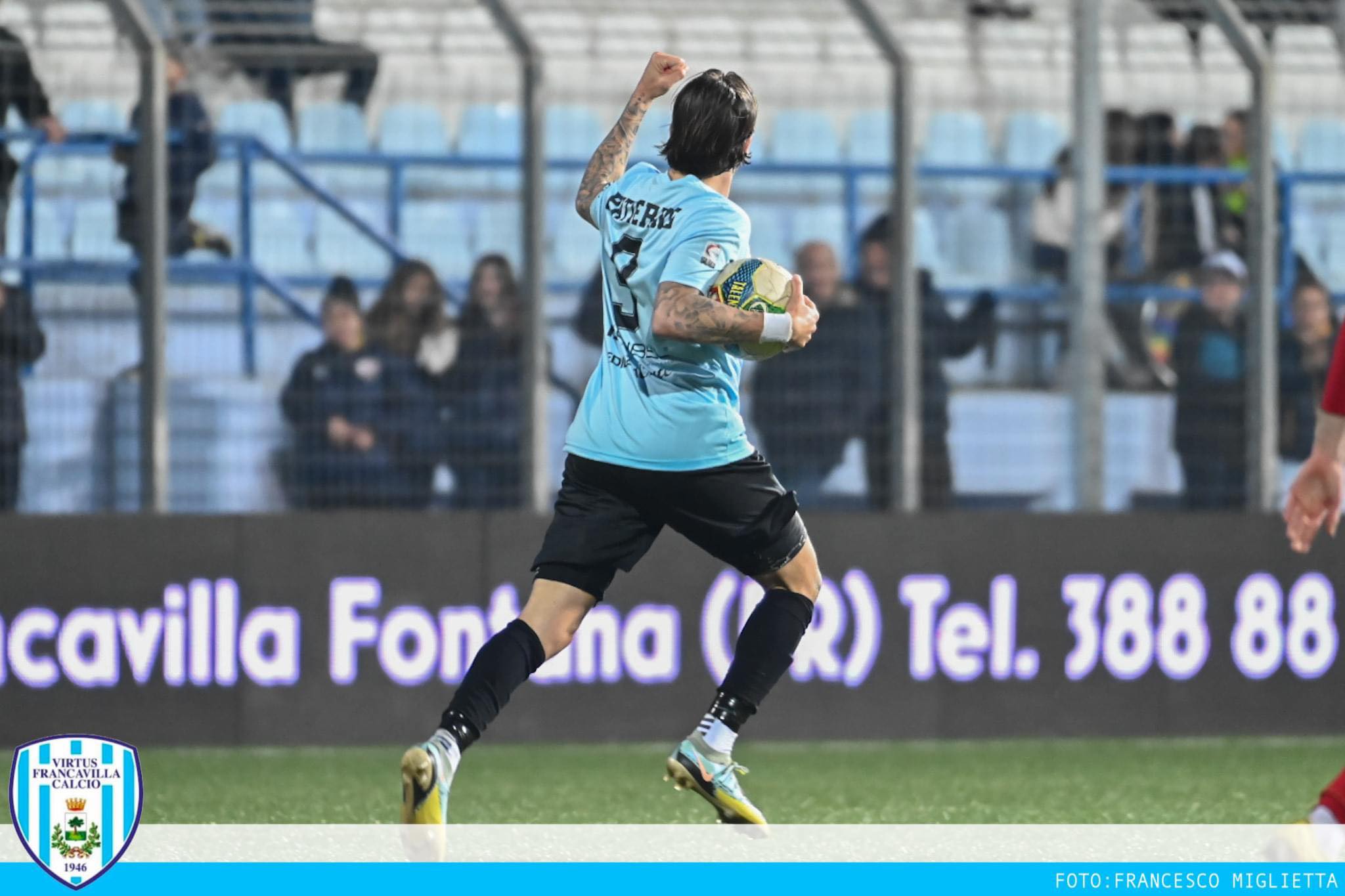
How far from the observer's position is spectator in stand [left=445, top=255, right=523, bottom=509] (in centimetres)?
874

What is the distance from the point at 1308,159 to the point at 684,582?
3351 millimetres

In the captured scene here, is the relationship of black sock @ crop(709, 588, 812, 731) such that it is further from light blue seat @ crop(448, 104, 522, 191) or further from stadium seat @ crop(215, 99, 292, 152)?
stadium seat @ crop(215, 99, 292, 152)

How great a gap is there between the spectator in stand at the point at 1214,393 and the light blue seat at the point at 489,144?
2829 millimetres

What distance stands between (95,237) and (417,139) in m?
1.32

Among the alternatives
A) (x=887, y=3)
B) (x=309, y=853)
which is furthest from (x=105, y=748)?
(x=887, y=3)

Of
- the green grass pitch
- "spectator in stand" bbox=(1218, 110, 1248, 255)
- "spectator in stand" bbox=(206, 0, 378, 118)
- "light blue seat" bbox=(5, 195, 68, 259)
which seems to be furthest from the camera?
"spectator in stand" bbox=(1218, 110, 1248, 255)

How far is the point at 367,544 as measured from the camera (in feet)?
28.0

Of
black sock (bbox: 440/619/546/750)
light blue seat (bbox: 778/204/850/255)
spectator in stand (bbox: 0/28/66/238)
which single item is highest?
spectator in stand (bbox: 0/28/66/238)

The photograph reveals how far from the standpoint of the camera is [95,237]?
8406 millimetres

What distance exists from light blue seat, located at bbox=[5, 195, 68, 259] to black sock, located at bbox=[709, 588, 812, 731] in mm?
4087

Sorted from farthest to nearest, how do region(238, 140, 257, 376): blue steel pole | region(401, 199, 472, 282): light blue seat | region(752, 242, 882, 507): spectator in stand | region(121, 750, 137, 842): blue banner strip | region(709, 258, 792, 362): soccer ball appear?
region(752, 242, 882, 507): spectator in stand, region(401, 199, 472, 282): light blue seat, region(238, 140, 257, 376): blue steel pole, region(709, 258, 792, 362): soccer ball, region(121, 750, 137, 842): blue banner strip

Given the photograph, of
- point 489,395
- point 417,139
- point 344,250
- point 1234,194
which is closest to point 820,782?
point 489,395

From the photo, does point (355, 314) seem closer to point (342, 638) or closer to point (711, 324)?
point (342, 638)

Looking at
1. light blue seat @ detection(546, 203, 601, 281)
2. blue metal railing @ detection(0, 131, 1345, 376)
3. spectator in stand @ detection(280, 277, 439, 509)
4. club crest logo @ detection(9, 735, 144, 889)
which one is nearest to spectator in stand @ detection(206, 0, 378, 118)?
blue metal railing @ detection(0, 131, 1345, 376)
